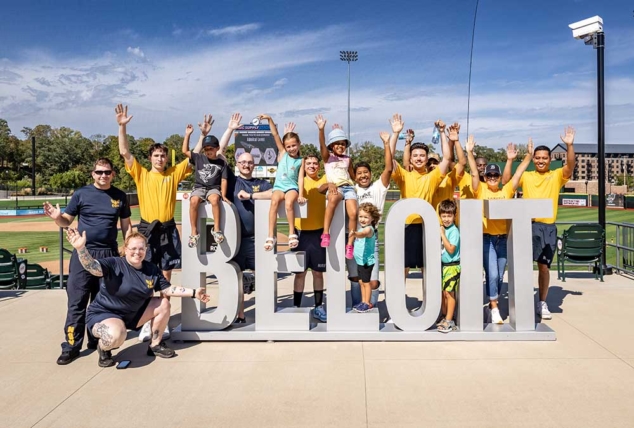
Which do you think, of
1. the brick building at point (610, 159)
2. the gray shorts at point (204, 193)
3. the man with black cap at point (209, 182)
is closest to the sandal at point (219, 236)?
the man with black cap at point (209, 182)

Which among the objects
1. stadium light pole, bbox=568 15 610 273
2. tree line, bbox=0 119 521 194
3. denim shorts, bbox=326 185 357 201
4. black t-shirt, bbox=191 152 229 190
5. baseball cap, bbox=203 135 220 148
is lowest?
denim shorts, bbox=326 185 357 201

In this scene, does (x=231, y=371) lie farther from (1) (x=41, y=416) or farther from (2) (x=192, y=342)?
(1) (x=41, y=416)

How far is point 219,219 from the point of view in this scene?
5.03 metres

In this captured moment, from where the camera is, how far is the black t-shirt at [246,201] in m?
5.43

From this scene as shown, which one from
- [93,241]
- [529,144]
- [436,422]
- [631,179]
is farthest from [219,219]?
[631,179]

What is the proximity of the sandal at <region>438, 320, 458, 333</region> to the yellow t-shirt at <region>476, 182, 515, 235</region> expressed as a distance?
44.2 inches

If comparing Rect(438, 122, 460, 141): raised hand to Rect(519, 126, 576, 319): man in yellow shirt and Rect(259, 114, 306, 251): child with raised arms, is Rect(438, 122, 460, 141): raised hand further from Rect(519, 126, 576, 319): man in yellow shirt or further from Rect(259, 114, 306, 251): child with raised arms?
Rect(259, 114, 306, 251): child with raised arms

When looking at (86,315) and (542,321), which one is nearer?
(86,315)

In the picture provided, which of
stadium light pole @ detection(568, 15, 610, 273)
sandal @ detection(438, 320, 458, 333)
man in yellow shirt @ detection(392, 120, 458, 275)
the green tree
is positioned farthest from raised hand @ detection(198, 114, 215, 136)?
the green tree

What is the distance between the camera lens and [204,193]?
5.11 meters

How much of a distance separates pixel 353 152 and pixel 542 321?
85843 millimetres

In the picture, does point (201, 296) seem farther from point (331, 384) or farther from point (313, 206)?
point (313, 206)

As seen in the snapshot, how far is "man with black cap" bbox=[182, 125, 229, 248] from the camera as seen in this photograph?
4.98 metres

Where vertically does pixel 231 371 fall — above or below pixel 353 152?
below
